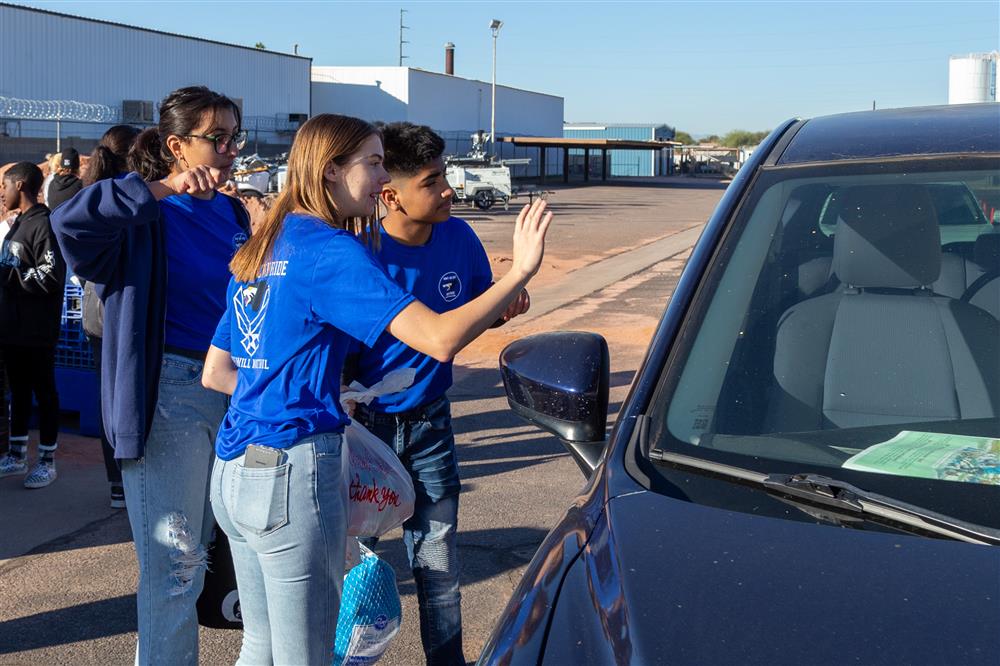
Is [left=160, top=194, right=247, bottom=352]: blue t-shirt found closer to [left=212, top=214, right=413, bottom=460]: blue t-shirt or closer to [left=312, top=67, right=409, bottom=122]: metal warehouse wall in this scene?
[left=212, top=214, right=413, bottom=460]: blue t-shirt

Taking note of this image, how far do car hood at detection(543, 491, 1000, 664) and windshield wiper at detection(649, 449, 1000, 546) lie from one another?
0.03m

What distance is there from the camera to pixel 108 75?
1683 inches

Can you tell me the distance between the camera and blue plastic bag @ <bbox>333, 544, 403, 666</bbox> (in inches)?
114

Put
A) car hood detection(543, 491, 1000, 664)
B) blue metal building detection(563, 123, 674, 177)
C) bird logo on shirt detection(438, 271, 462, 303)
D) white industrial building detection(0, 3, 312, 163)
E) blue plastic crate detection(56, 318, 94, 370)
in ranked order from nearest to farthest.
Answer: car hood detection(543, 491, 1000, 664) < bird logo on shirt detection(438, 271, 462, 303) < blue plastic crate detection(56, 318, 94, 370) < white industrial building detection(0, 3, 312, 163) < blue metal building detection(563, 123, 674, 177)

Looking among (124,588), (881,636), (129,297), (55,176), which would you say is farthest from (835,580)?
(55,176)

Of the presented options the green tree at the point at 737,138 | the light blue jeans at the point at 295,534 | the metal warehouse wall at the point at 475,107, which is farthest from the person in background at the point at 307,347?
the green tree at the point at 737,138

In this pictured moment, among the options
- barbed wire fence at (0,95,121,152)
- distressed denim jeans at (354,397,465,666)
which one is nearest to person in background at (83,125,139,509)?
distressed denim jeans at (354,397,465,666)

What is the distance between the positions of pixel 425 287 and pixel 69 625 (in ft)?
6.93

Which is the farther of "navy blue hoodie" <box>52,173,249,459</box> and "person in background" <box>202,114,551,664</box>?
"navy blue hoodie" <box>52,173,249,459</box>

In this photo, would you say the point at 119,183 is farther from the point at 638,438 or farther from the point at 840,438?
the point at 840,438

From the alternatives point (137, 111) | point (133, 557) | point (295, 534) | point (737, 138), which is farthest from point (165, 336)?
point (737, 138)

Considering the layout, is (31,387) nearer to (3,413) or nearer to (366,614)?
(3,413)

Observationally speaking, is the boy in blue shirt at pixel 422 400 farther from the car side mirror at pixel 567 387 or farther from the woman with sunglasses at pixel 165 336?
the car side mirror at pixel 567 387

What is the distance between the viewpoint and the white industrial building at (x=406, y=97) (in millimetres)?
57406
